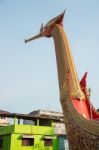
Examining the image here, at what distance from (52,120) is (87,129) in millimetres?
18310

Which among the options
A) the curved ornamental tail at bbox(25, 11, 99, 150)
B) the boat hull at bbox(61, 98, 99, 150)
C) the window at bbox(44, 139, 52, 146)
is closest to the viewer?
the boat hull at bbox(61, 98, 99, 150)

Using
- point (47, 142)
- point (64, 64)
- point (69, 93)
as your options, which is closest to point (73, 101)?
point (69, 93)

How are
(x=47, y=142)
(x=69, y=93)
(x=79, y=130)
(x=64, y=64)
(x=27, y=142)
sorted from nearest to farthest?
(x=79, y=130) → (x=69, y=93) → (x=64, y=64) → (x=27, y=142) → (x=47, y=142)

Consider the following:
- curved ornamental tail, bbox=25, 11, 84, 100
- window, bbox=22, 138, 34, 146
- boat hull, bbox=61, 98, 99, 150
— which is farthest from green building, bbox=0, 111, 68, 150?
boat hull, bbox=61, 98, 99, 150

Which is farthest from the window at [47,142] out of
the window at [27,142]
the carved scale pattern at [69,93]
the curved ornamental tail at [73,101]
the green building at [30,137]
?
the carved scale pattern at [69,93]

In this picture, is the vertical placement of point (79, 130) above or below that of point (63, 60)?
below

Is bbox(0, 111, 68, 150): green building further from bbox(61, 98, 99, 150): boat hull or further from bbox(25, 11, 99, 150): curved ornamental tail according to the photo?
bbox(61, 98, 99, 150): boat hull

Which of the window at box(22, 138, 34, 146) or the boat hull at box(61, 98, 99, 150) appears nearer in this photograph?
the boat hull at box(61, 98, 99, 150)

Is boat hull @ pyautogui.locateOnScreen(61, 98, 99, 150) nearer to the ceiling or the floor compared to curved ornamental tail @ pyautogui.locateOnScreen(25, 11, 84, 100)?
nearer to the floor

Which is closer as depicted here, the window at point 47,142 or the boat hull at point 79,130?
the boat hull at point 79,130

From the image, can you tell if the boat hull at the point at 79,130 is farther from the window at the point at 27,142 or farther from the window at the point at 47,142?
the window at the point at 47,142

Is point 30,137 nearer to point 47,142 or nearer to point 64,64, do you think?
point 47,142

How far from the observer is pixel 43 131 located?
2156 centimetres

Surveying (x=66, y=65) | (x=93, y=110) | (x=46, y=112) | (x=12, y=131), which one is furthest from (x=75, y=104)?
(x=46, y=112)
